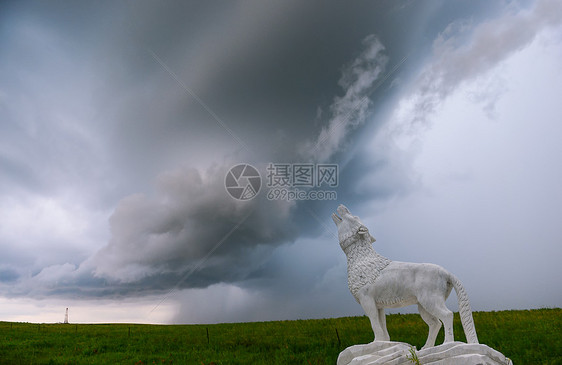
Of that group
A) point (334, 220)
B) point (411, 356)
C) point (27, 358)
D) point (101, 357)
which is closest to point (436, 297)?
point (411, 356)

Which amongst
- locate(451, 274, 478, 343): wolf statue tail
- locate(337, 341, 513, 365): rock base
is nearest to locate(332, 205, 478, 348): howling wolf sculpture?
locate(451, 274, 478, 343): wolf statue tail

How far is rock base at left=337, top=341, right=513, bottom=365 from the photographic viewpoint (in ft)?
21.6

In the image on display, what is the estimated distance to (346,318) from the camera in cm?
1723

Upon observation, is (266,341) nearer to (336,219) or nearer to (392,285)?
(336,219)

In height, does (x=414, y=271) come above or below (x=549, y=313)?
above

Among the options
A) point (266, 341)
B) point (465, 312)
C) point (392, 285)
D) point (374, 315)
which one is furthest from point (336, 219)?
point (266, 341)

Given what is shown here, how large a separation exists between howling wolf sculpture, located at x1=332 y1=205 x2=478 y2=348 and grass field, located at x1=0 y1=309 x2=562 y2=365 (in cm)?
403

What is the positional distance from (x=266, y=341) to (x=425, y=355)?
8.24 metres

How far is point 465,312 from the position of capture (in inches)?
294

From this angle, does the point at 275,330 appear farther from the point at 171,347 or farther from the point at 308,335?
the point at 171,347

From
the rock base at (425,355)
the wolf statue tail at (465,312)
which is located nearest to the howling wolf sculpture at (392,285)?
the wolf statue tail at (465,312)

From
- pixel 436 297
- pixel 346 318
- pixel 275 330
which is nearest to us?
pixel 436 297

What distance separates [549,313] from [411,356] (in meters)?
A: 11.5

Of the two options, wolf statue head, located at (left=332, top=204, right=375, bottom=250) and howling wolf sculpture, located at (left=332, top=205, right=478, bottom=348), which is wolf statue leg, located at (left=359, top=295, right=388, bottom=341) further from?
wolf statue head, located at (left=332, top=204, right=375, bottom=250)
